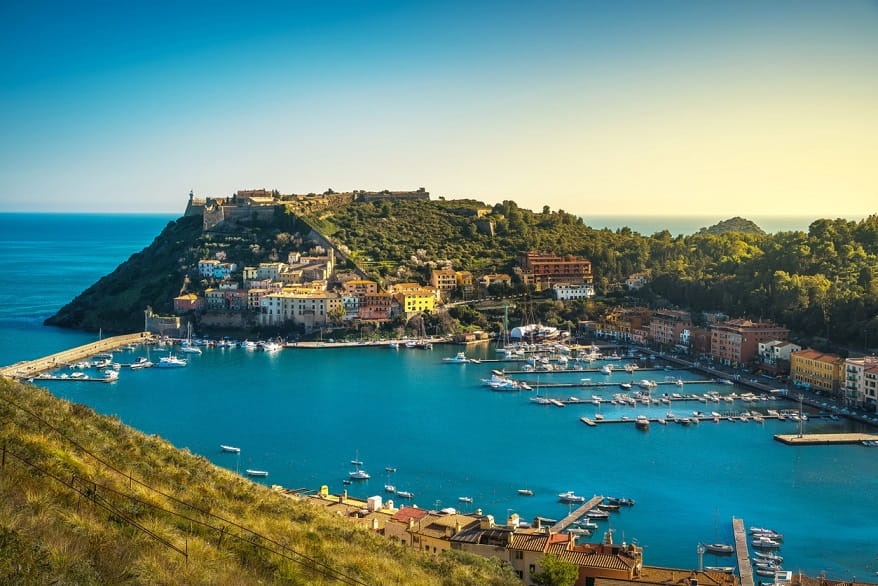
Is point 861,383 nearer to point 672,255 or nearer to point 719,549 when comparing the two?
point 719,549

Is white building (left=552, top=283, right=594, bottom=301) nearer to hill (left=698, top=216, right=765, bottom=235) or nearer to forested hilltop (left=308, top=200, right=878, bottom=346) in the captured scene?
forested hilltop (left=308, top=200, right=878, bottom=346)

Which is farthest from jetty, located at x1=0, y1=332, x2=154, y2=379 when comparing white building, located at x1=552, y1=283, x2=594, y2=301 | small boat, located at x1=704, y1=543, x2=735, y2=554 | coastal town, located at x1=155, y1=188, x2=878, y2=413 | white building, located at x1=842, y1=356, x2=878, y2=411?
white building, located at x1=842, y1=356, x2=878, y2=411

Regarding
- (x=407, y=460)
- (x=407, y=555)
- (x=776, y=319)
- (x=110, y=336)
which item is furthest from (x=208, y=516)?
(x=110, y=336)

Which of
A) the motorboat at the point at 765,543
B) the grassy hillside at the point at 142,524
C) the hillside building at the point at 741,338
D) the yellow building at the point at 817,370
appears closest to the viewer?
the grassy hillside at the point at 142,524

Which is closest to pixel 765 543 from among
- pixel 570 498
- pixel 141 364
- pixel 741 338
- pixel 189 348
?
pixel 570 498

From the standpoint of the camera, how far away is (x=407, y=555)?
5.77 m

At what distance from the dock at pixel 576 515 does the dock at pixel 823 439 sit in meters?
4.81

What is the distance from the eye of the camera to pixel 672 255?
31.9 metres

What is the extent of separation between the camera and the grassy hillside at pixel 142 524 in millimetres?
3294

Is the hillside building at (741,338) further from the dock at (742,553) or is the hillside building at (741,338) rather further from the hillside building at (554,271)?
the dock at (742,553)

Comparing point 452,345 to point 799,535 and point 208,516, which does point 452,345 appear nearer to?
point 799,535

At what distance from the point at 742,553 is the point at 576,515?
1.94 meters

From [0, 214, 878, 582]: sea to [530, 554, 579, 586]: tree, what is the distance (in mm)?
2934

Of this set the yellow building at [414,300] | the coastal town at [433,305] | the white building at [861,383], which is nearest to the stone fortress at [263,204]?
the coastal town at [433,305]
